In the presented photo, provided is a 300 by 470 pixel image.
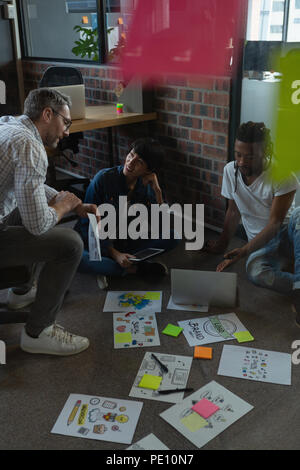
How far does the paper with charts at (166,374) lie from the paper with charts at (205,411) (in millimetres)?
57

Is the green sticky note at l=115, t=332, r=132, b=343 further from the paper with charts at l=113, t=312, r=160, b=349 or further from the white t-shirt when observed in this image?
the white t-shirt

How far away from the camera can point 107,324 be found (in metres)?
1.95

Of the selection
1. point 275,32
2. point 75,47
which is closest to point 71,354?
point 275,32

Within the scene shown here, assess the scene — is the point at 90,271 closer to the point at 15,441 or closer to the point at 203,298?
the point at 203,298

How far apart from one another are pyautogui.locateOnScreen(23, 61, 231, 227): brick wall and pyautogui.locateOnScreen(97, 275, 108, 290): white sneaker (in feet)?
2.91

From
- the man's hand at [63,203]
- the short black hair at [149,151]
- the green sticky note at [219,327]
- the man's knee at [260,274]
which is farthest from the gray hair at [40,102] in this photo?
the man's knee at [260,274]

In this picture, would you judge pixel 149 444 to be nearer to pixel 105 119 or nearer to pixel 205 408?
pixel 205 408

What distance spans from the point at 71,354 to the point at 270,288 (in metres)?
1.00

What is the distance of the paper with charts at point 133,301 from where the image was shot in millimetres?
2051

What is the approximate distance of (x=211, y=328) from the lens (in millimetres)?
1894

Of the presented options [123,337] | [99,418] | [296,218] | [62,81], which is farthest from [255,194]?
[62,81]

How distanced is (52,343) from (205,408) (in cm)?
65

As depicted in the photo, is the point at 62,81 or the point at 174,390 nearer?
the point at 174,390

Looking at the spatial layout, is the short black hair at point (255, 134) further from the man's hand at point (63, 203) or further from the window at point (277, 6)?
the man's hand at point (63, 203)
